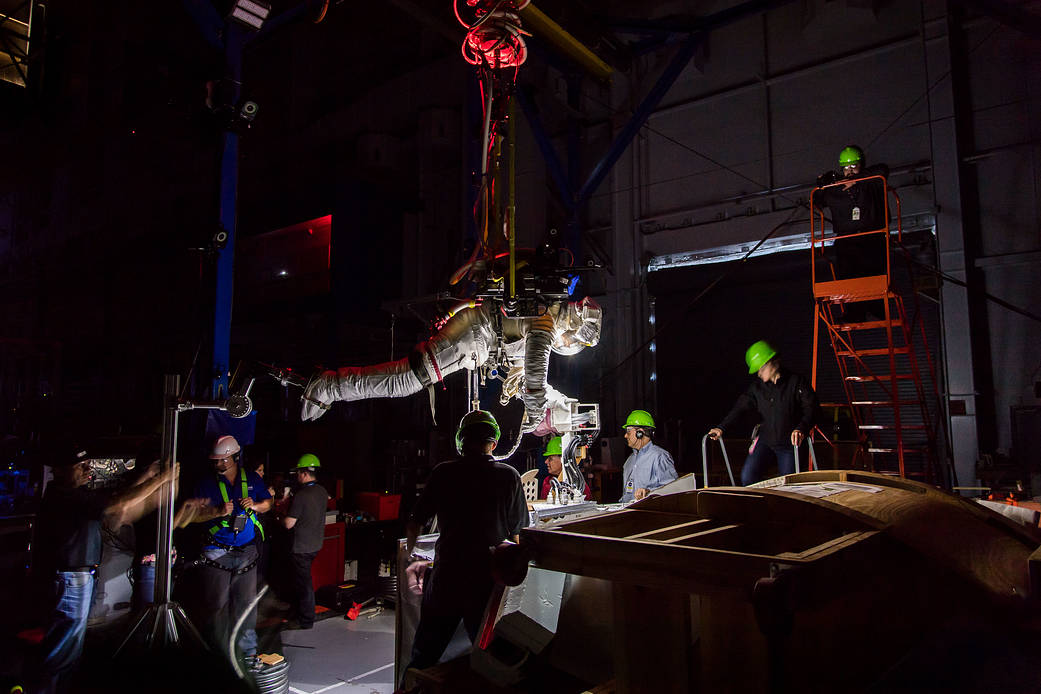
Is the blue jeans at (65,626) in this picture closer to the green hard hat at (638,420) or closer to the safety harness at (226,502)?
the safety harness at (226,502)

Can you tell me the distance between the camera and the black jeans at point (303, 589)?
7367 millimetres

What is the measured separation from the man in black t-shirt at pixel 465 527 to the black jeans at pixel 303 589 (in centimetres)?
391

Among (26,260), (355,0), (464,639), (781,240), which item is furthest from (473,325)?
(26,260)

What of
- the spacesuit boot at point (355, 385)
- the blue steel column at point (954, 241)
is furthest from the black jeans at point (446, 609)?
the blue steel column at point (954, 241)

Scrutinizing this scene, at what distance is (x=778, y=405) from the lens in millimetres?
6578

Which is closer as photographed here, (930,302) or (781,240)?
(930,302)

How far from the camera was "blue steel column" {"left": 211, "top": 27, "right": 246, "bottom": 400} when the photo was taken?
6.83 m

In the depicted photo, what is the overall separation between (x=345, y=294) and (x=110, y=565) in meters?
7.61

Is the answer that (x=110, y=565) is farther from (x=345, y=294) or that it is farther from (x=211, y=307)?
(x=345, y=294)

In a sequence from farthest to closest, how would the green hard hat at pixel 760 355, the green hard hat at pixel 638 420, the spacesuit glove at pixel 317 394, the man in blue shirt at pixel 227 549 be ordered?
the green hard hat at pixel 638 420, the green hard hat at pixel 760 355, the man in blue shirt at pixel 227 549, the spacesuit glove at pixel 317 394

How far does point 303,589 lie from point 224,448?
232 cm

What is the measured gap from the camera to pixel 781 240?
10648mm

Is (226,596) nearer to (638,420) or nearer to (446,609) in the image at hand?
(446,609)

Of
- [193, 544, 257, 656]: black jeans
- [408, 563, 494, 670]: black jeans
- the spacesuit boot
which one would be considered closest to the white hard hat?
[193, 544, 257, 656]: black jeans
